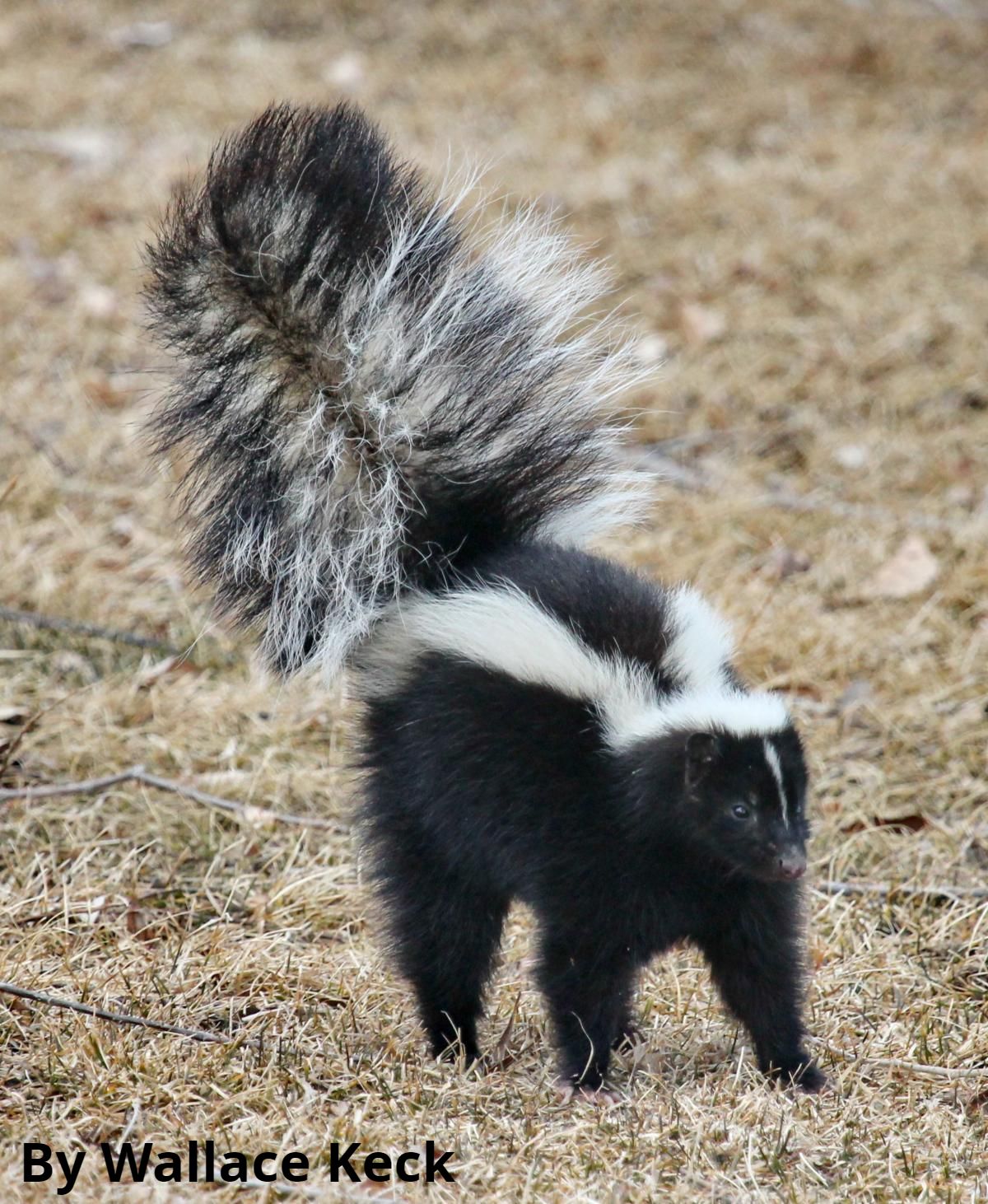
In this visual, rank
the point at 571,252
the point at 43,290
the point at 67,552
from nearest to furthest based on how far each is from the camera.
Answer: the point at 571,252, the point at 67,552, the point at 43,290

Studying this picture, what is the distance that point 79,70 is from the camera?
30.1 ft

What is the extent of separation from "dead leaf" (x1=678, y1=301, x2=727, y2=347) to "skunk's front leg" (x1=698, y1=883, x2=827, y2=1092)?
423 cm

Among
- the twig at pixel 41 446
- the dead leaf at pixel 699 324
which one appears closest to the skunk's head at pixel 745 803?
the twig at pixel 41 446

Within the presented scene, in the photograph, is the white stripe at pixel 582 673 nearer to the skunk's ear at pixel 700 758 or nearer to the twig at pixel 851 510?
the skunk's ear at pixel 700 758

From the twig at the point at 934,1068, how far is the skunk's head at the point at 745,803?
498 mm

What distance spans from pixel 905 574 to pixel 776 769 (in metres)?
2.52

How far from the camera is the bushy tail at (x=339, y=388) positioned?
2834 millimetres

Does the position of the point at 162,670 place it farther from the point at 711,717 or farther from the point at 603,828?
the point at 711,717

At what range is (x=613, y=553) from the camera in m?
5.17

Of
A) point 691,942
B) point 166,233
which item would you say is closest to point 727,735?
point 691,942

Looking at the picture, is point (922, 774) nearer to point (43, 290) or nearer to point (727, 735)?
point (727, 735)

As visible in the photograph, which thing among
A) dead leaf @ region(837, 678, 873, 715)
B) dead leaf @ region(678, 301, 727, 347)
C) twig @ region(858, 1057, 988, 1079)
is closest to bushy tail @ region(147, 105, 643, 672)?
twig @ region(858, 1057, 988, 1079)

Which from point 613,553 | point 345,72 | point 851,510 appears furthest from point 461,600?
point 345,72

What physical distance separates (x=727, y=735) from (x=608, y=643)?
27cm
